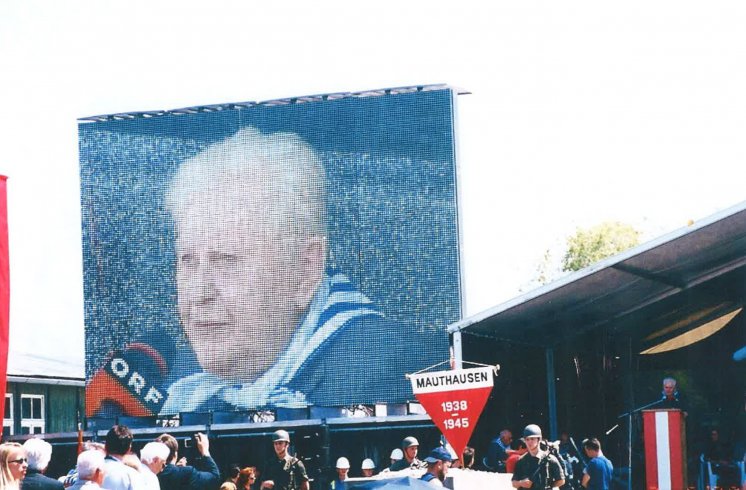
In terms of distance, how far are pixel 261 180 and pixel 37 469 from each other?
11609mm

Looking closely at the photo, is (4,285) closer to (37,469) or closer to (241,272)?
(37,469)

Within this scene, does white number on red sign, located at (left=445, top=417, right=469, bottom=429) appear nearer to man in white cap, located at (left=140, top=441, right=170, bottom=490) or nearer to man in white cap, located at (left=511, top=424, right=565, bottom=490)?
man in white cap, located at (left=511, top=424, right=565, bottom=490)

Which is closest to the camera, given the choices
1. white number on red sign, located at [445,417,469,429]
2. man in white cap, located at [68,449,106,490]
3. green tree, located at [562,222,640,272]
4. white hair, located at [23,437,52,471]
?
man in white cap, located at [68,449,106,490]

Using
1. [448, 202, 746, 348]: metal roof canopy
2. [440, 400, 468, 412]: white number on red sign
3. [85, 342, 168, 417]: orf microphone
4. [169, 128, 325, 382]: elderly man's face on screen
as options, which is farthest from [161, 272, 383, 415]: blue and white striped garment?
[440, 400, 468, 412]: white number on red sign

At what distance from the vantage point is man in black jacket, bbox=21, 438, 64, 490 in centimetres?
734

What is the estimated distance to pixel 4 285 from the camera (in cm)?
838

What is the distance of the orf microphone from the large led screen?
0.02 meters

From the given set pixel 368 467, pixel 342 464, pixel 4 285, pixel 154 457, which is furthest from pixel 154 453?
pixel 368 467

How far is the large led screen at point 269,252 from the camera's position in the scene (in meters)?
18.2

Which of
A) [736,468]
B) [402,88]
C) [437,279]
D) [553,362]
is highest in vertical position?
[402,88]

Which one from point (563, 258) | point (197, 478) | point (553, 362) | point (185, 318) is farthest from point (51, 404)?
point (563, 258)

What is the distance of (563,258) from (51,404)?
29.2 meters

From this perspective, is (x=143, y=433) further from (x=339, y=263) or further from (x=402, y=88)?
(x=402, y=88)

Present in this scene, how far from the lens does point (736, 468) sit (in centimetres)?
1653
